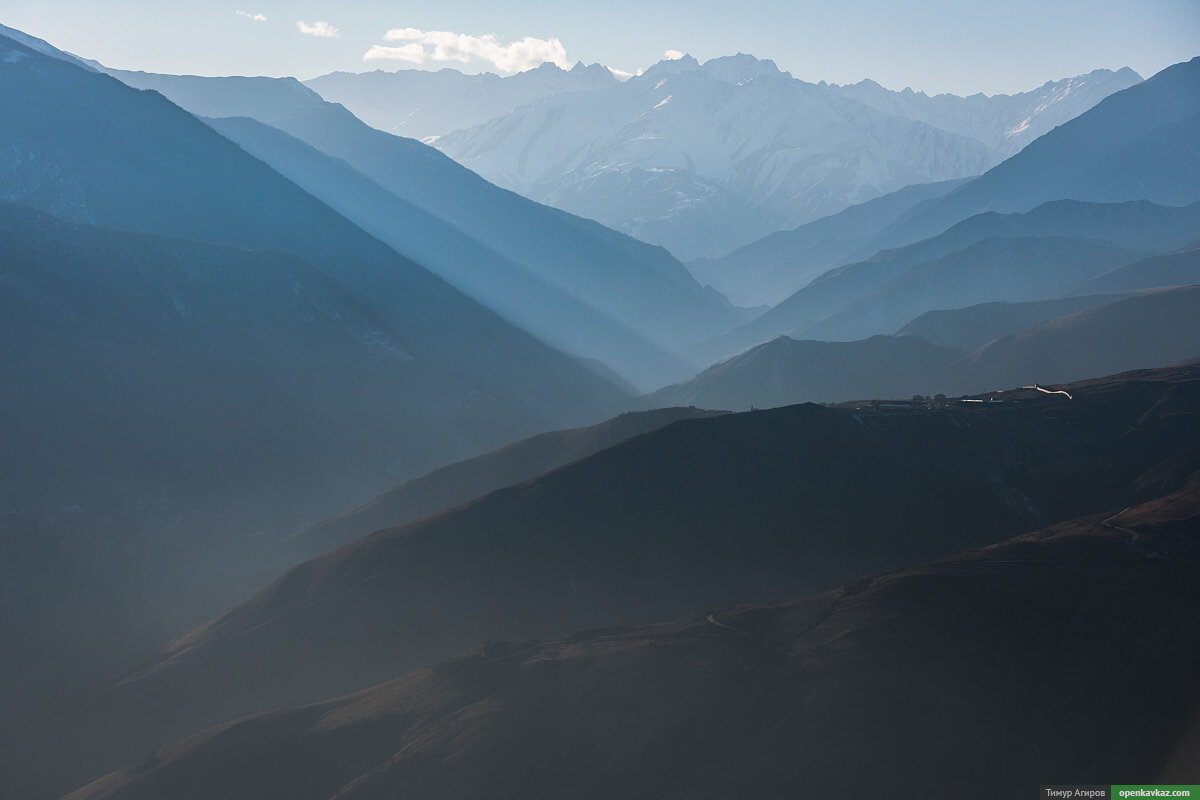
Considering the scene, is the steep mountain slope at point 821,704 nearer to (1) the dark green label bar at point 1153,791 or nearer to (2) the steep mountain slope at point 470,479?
(1) the dark green label bar at point 1153,791

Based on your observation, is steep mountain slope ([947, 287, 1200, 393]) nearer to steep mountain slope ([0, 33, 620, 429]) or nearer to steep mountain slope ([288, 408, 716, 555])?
steep mountain slope ([0, 33, 620, 429])

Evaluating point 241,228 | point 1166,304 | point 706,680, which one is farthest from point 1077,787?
point 241,228

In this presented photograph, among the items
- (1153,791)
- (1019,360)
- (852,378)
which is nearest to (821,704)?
(1153,791)

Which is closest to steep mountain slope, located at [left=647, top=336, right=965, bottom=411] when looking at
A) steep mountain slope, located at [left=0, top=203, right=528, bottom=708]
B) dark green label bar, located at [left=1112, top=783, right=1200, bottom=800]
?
steep mountain slope, located at [left=0, top=203, right=528, bottom=708]

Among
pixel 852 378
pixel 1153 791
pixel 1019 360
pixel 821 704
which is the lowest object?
pixel 1153 791

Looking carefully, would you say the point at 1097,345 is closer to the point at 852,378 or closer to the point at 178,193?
the point at 852,378

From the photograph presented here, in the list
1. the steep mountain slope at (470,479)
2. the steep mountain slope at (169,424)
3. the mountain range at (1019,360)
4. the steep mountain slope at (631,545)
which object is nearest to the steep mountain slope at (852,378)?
the mountain range at (1019,360)
